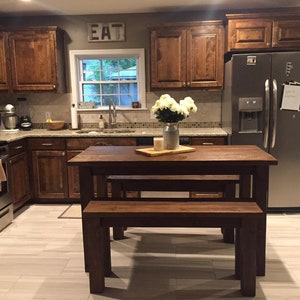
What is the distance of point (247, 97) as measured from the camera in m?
3.77

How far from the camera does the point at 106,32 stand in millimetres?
4523

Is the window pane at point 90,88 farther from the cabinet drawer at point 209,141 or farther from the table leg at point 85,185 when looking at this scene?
the table leg at point 85,185

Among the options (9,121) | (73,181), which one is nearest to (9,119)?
(9,121)

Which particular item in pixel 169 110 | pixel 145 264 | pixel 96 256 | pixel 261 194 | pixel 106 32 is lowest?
pixel 145 264

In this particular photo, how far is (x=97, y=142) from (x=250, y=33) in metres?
2.17

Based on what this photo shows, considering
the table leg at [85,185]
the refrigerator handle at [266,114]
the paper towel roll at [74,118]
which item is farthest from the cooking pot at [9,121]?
the refrigerator handle at [266,114]

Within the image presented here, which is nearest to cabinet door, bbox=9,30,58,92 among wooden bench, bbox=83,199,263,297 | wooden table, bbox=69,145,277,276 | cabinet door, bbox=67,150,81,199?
cabinet door, bbox=67,150,81,199

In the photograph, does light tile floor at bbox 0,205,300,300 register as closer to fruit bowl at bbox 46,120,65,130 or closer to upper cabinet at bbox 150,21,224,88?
fruit bowl at bbox 46,120,65,130

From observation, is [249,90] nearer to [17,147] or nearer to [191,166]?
[191,166]

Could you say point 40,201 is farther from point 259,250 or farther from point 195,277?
point 259,250

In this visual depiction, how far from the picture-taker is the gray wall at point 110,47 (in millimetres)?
4480

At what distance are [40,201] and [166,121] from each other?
2.43 meters

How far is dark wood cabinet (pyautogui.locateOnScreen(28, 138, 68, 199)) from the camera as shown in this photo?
422 centimetres

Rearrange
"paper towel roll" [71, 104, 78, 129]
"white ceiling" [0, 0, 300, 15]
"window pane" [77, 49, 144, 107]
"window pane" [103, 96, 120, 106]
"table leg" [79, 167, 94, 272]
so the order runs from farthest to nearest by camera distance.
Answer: "window pane" [103, 96, 120, 106] → "window pane" [77, 49, 144, 107] → "paper towel roll" [71, 104, 78, 129] → "white ceiling" [0, 0, 300, 15] → "table leg" [79, 167, 94, 272]
